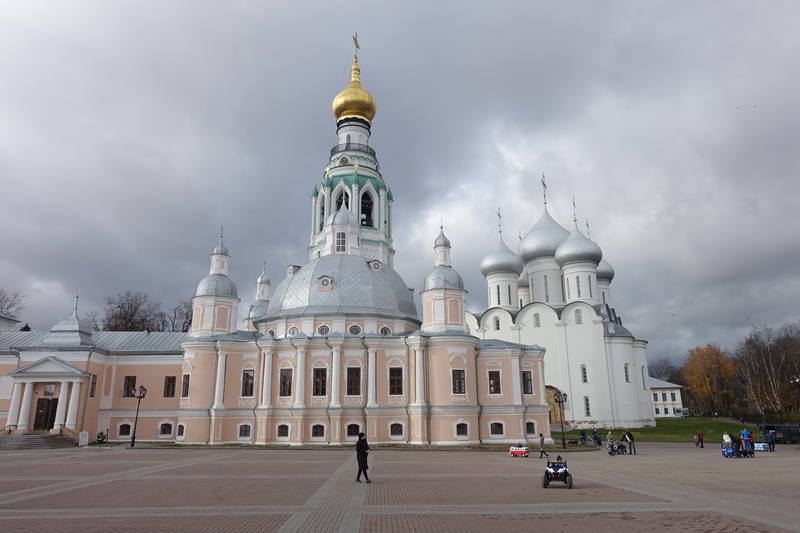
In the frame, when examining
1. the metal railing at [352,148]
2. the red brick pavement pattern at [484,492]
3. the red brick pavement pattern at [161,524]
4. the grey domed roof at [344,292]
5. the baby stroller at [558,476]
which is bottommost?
the red brick pavement pattern at [484,492]

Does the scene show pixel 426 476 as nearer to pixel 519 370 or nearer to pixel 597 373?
pixel 519 370

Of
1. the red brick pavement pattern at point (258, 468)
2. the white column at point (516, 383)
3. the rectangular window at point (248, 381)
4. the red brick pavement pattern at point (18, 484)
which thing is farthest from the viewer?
the rectangular window at point (248, 381)

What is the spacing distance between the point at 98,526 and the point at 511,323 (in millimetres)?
43262

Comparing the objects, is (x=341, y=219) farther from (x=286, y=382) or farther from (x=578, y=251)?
(x=578, y=251)

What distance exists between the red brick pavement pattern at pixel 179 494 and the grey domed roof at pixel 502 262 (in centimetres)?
4112

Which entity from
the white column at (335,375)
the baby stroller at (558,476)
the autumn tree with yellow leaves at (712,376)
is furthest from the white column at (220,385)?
the autumn tree with yellow leaves at (712,376)

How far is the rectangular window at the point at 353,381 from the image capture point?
34.0m

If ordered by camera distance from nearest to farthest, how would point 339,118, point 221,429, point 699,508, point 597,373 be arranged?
1. point 699,508
2. point 221,429
3. point 597,373
4. point 339,118

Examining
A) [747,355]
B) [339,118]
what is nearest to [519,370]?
[339,118]

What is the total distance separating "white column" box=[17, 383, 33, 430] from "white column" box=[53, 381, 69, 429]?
166 cm

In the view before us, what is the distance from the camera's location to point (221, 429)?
3391 cm

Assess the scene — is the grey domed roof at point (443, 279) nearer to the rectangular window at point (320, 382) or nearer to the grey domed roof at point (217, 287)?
the rectangular window at point (320, 382)

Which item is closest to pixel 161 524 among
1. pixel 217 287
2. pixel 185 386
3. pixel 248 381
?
pixel 248 381

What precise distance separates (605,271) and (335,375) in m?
33.8
